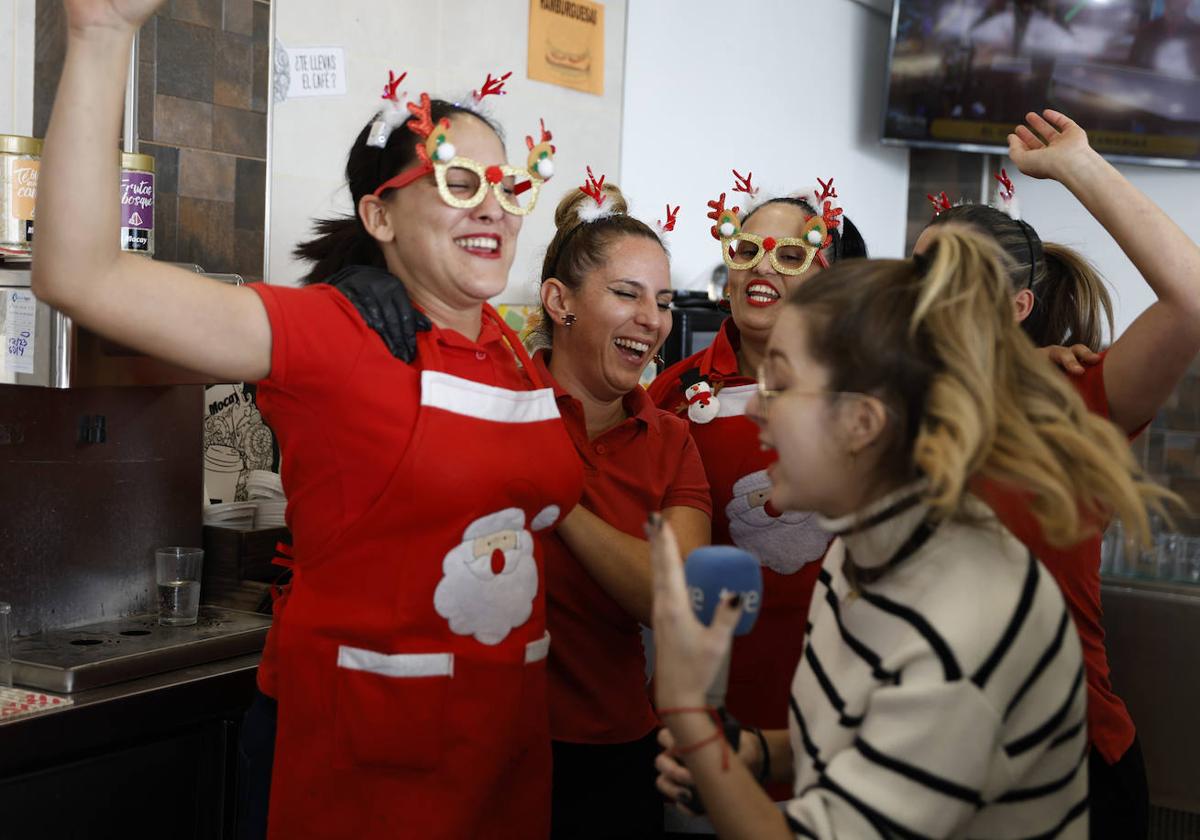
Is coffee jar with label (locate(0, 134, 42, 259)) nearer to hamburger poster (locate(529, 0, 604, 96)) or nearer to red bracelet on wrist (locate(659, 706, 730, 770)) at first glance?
red bracelet on wrist (locate(659, 706, 730, 770))

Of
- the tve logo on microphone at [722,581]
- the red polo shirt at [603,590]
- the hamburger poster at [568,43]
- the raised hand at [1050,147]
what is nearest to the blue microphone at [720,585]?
the tve logo on microphone at [722,581]

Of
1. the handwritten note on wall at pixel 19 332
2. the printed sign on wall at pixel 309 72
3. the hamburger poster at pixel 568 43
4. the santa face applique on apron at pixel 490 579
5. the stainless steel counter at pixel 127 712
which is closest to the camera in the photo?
the santa face applique on apron at pixel 490 579

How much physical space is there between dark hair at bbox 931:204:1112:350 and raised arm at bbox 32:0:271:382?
132cm

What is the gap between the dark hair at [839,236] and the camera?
8.08 feet

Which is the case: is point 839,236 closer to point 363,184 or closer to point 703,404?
point 703,404

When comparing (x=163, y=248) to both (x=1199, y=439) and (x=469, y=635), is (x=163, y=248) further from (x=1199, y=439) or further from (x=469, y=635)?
(x=1199, y=439)

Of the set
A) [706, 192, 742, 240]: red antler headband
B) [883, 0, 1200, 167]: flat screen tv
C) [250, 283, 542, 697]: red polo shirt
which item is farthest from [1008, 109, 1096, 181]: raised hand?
[883, 0, 1200, 167]: flat screen tv

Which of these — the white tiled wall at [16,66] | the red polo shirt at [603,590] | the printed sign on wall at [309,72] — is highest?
the printed sign on wall at [309,72]

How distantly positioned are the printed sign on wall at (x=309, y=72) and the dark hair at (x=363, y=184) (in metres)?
1.40

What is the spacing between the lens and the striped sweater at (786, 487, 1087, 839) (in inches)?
44.6

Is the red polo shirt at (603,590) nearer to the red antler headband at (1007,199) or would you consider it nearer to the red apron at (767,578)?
the red apron at (767,578)

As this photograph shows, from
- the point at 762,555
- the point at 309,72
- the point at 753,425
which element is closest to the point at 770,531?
the point at 762,555

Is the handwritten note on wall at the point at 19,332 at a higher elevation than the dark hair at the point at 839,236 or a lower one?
lower

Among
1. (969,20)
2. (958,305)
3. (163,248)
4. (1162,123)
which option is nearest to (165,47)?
(163,248)
